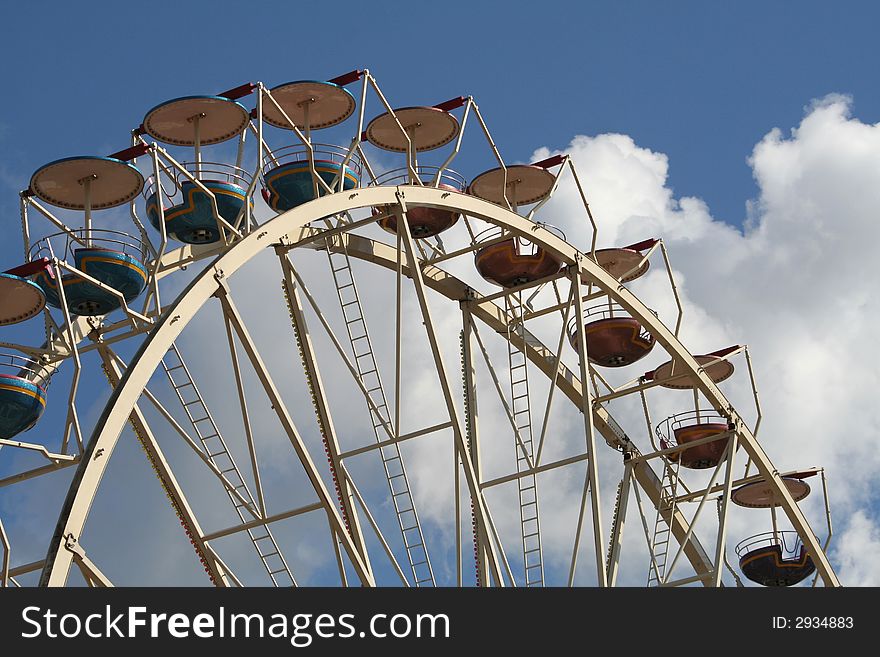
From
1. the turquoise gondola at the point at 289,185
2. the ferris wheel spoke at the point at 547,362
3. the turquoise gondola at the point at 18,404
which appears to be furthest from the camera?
the ferris wheel spoke at the point at 547,362

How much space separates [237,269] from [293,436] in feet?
19.3

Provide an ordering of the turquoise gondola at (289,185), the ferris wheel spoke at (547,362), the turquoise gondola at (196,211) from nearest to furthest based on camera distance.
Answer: the turquoise gondola at (196,211)
the turquoise gondola at (289,185)
the ferris wheel spoke at (547,362)

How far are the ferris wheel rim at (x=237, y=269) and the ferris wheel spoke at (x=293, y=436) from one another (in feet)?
3.95

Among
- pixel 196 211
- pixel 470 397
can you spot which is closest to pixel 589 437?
pixel 470 397

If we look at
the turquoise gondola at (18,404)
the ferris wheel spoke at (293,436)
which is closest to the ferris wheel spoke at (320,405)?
the ferris wheel spoke at (293,436)

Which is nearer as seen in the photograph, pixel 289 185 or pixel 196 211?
pixel 196 211

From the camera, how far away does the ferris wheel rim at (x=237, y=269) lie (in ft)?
76.9

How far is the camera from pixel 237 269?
92.1 ft

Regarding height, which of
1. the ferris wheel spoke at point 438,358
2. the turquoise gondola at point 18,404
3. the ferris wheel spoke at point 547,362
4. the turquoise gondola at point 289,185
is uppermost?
the ferris wheel spoke at point 547,362

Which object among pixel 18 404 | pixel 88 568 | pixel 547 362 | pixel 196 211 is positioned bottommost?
pixel 88 568

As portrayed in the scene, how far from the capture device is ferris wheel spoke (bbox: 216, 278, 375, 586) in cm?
2955

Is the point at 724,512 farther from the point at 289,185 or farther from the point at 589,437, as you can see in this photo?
the point at 289,185

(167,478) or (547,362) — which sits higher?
(547,362)

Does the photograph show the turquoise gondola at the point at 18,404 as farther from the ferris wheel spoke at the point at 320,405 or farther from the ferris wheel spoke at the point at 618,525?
the ferris wheel spoke at the point at 618,525
